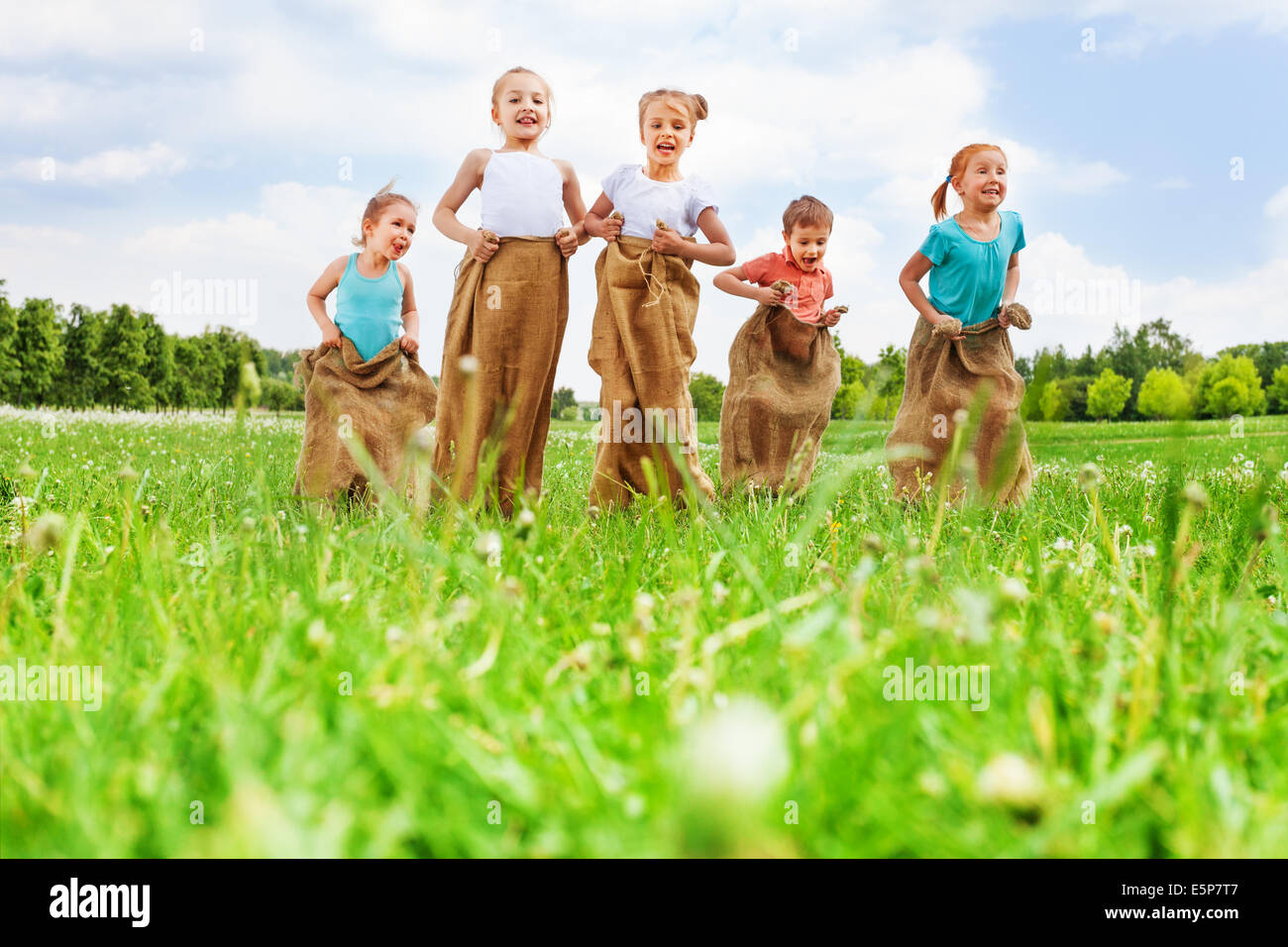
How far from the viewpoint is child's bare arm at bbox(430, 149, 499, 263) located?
204 inches

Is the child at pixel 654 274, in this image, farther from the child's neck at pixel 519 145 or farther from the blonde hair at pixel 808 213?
the blonde hair at pixel 808 213

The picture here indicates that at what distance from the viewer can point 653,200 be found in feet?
17.4

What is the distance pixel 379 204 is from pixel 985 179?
3932mm

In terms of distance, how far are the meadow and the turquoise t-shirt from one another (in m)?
3.48

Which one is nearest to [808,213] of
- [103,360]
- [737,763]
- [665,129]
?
[665,129]

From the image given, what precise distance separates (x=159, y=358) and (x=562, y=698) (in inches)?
2329

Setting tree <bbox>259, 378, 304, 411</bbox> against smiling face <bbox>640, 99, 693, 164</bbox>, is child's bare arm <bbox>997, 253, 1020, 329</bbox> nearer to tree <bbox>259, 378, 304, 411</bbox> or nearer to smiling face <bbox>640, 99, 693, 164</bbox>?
smiling face <bbox>640, 99, 693, 164</bbox>

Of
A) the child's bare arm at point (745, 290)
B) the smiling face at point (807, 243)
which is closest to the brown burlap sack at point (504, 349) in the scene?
the child's bare arm at point (745, 290)

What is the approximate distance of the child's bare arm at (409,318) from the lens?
5.71 m

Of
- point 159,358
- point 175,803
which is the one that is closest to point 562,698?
point 175,803

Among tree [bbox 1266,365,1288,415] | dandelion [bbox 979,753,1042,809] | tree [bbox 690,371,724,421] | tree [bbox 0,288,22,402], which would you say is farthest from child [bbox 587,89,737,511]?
tree [bbox 1266,365,1288,415]

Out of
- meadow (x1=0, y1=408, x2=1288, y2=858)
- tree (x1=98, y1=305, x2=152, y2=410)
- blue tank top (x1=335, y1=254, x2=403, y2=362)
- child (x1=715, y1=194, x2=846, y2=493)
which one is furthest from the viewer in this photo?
tree (x1=98, y1=305, x2=152, y2=410)

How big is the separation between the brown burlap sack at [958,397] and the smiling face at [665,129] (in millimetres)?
2117

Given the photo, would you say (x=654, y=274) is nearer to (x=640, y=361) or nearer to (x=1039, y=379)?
→ (x=640, y=361)
